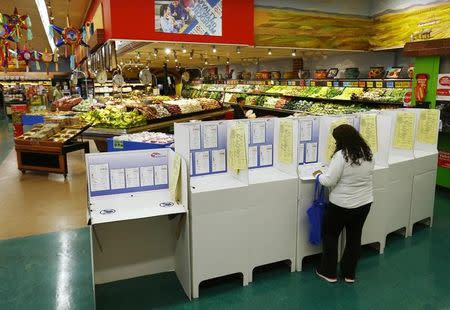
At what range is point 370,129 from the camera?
13.6 ft

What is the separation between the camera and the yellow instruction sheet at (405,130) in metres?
4.62

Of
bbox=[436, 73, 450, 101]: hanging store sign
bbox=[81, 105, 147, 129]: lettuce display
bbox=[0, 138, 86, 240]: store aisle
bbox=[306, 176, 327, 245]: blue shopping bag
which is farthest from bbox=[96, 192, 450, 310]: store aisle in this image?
bbox=[81, 105, 147, 129]: lettuce display

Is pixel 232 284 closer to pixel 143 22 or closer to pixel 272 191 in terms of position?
pixel 272 191

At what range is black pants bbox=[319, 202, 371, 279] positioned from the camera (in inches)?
139

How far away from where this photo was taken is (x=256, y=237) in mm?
3660

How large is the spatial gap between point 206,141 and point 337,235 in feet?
5.12

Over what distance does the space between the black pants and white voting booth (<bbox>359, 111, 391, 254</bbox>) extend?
1.83 feet

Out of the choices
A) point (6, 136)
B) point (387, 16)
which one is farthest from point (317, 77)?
point (6, 136)

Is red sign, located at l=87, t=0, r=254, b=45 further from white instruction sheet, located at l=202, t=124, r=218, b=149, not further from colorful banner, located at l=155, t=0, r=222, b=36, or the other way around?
white instruction sheet, located at l=202, t=124, r=218, b=149

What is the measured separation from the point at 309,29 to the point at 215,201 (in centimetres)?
699

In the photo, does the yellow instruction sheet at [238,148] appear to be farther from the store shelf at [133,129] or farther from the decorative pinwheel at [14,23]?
the decorative pinwheel at [14,23]

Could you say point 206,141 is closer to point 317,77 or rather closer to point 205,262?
point 205,262

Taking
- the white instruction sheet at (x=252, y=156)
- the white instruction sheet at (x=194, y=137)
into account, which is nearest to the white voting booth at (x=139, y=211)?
the white instruction sheet at (x=194, y=137)

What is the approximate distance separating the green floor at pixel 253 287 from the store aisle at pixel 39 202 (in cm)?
91
